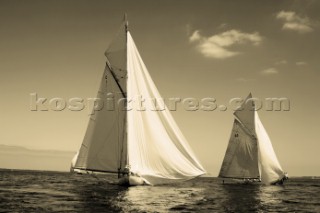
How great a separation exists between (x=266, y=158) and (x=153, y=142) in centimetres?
4263

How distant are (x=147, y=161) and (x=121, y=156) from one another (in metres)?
3.41

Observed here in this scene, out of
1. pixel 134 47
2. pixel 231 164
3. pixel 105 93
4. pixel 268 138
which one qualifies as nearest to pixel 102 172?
pixel 105 93

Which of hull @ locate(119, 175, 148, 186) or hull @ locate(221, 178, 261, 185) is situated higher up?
hull @ locate(119, 175, 148, 186)

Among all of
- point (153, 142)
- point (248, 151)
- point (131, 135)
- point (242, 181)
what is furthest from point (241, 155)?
point (131, 135)

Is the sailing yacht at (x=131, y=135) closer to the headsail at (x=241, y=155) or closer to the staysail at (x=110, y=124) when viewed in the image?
the staysail at (x=110, y=124)

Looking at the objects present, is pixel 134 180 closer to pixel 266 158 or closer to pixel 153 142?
pixel 153 142

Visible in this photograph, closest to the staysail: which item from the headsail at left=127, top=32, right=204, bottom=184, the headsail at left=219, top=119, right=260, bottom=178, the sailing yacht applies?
the sailing yacht

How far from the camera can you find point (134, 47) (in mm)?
46031

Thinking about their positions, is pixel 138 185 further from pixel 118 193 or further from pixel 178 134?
pixel 178 134

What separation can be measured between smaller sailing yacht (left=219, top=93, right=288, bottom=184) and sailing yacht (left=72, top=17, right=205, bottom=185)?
38298 millimetres

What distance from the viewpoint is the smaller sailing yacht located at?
7700cm

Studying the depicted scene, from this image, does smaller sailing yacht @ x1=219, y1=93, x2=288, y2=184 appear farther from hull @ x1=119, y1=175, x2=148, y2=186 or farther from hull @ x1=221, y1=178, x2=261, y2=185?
hull @ x1=119, y1=175, x2=148, y2=186

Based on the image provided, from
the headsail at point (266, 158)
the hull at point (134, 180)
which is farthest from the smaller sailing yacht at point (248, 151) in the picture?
the hull at point (134, 180)

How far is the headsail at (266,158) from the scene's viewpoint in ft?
255
